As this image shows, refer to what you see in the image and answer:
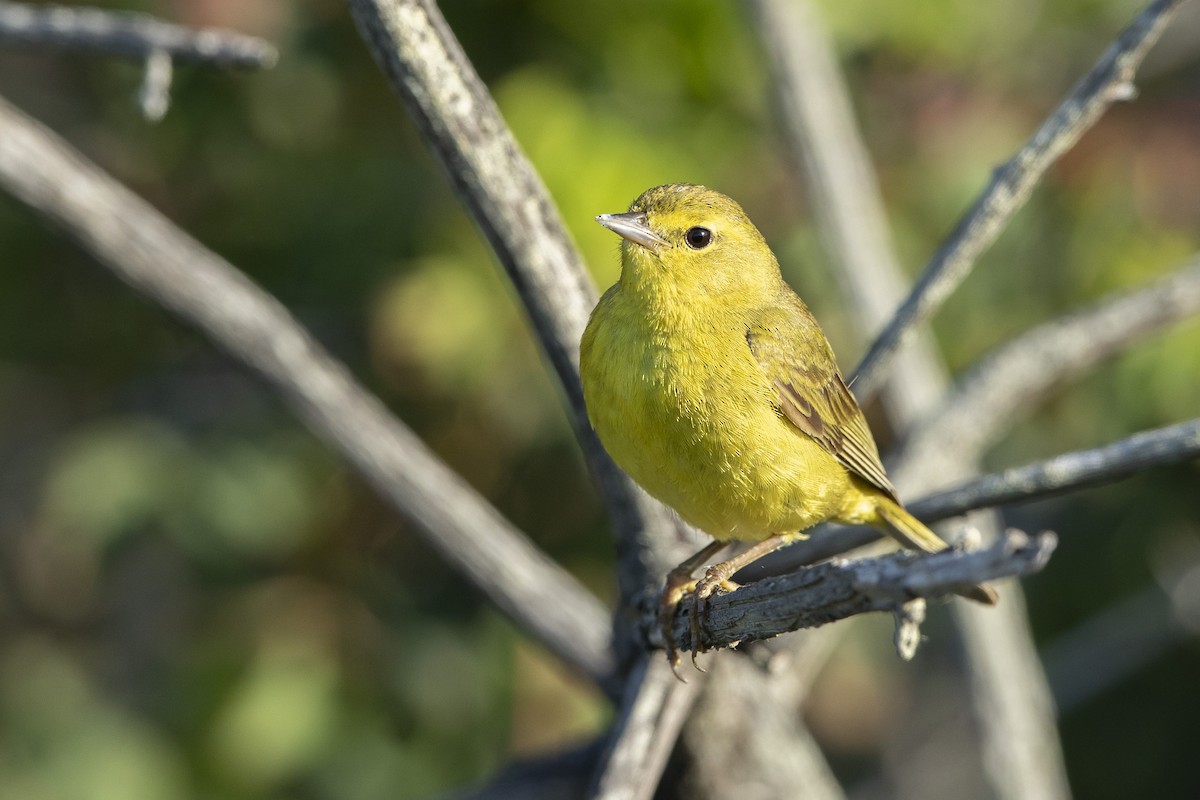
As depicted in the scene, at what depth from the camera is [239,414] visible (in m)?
5.17

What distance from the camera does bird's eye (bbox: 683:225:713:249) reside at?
11.1 ft

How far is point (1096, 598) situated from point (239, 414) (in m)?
3.79

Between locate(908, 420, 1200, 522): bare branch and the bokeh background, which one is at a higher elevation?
the bokeh background

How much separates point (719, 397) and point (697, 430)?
13cm

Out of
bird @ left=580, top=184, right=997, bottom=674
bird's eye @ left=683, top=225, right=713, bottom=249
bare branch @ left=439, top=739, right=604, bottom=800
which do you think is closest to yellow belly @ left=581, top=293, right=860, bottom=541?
bird @ left=580, top=184, right=997, bottom=674

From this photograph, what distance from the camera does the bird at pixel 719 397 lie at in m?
2.98

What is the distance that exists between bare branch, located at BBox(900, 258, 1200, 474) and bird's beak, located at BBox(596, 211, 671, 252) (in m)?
1.03

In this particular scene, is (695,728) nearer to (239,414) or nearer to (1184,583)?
(239,414)

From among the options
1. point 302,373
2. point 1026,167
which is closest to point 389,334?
point 302,373


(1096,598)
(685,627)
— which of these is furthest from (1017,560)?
(1096,598)

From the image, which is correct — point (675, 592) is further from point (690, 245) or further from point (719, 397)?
point (690, 245)

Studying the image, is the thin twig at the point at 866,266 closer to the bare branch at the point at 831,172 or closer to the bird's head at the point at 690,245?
the bare branch at the point at 831,172

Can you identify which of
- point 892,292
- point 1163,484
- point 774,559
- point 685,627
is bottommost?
point 685,627

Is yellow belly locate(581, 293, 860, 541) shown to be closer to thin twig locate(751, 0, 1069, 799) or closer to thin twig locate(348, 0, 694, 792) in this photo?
thin twig locate(348, 0, 694, 792)
